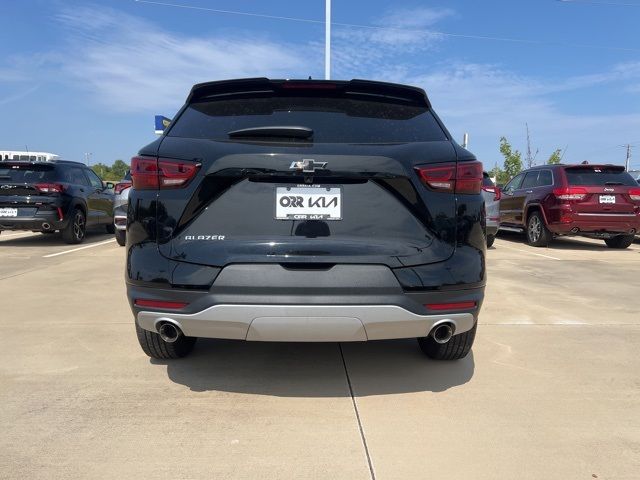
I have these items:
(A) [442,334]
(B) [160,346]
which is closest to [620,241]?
(A) [442,334]

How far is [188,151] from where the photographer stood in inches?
96.9

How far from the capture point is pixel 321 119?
2.60m

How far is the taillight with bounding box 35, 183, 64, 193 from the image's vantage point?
901 cm

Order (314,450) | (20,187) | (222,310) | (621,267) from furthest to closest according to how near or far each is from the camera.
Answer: (20,187) < (621,267) < (222,310) < (314,450)

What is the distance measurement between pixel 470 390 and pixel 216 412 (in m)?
1.46

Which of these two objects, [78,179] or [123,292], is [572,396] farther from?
[78,179]

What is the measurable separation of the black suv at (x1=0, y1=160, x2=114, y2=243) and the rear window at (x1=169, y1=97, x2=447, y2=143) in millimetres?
7525

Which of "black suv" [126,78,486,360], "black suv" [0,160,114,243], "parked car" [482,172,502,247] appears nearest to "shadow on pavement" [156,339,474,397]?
"black suv" [126,78,486,360]

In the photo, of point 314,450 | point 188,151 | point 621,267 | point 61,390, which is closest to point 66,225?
point 61,390

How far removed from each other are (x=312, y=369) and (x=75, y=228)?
814cm

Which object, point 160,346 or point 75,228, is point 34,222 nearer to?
point 75,228

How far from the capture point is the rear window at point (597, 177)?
9.12 m

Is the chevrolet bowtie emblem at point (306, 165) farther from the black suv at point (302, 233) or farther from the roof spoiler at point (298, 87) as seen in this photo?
the roof spoiler at point (298, 87)

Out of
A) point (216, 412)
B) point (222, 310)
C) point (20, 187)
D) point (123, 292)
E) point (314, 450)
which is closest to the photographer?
point (314, 450)
